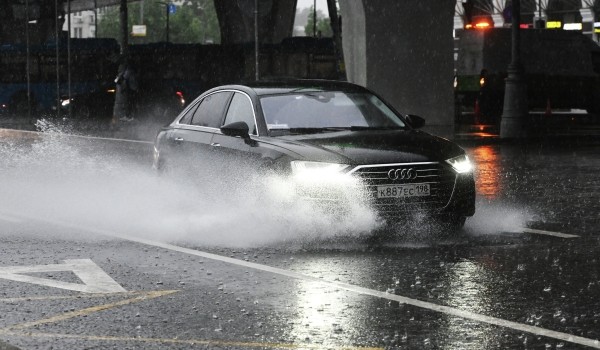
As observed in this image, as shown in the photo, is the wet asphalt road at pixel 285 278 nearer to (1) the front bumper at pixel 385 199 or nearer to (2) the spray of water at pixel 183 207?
(2) the spray of water at pixel 183 207

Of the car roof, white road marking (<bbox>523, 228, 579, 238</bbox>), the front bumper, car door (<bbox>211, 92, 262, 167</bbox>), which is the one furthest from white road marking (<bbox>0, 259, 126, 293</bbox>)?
white road marking (<bbox>523, 228, 579, 238</bbox>)

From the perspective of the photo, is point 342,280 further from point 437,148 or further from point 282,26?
point 282,26

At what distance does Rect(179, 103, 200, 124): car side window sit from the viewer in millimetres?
13898

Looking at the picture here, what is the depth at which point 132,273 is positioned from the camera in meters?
9.70

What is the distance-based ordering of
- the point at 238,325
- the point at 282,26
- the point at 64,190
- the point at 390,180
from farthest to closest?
the point at 282,26, the point at 64,190, the point at 390,180, the point at 238,325

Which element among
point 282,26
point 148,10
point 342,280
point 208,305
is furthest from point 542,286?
point 148,10

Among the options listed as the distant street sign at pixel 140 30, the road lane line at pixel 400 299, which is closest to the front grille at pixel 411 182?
the road lane line at pixel 400 299

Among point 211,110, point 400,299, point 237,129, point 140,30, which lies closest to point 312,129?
point 237,129

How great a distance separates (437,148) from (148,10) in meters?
170

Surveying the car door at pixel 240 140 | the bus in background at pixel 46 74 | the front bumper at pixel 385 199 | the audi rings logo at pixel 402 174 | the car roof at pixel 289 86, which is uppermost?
the car roof at pixel 289 86

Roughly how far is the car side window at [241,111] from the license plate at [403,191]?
173 cm

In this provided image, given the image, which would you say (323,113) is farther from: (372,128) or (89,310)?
(89,310)

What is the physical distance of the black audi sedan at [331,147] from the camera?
11141 millimetres

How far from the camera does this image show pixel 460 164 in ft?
38.2
